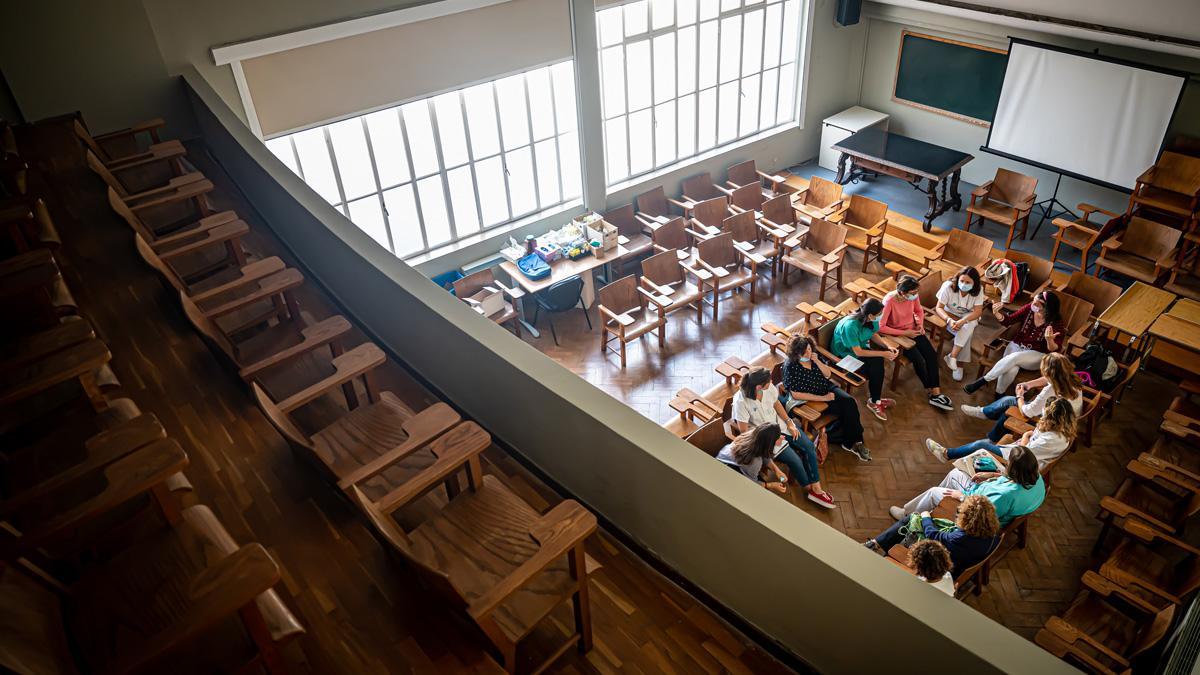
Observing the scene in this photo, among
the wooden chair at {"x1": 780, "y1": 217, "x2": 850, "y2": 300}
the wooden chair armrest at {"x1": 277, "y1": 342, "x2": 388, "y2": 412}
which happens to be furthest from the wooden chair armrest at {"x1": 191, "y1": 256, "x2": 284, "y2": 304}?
the wooden chair at {"x1": 780, "y1": 217, "x2": 850, "y2": 300}

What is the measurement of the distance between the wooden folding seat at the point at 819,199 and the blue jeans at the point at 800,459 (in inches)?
167

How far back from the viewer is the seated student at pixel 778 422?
18.8 ft

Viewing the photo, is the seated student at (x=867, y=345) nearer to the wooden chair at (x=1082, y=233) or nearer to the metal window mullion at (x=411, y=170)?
the wooden chair at (x=1082, y=233)

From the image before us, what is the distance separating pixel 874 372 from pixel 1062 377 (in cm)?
155

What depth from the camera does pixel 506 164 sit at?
8734mm

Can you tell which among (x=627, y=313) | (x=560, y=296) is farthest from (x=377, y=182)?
(x=627, y=313)

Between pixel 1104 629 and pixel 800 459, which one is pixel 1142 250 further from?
pixel 1104 629

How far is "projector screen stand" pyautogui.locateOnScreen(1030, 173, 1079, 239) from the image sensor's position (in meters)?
9.39

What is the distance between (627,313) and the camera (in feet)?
27.2

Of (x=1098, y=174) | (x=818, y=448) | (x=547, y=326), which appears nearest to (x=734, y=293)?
(x=547, y=326)

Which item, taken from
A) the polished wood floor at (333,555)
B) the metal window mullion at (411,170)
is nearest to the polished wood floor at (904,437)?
the metal window mullion at (411,170)

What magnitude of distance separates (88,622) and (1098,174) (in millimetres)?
10389

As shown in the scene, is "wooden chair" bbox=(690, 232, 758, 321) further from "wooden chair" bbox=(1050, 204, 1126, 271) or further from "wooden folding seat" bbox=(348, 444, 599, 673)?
"wooden folding seat" bbox=(348, 444, 599, 673)

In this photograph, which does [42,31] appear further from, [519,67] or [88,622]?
[88,622]
